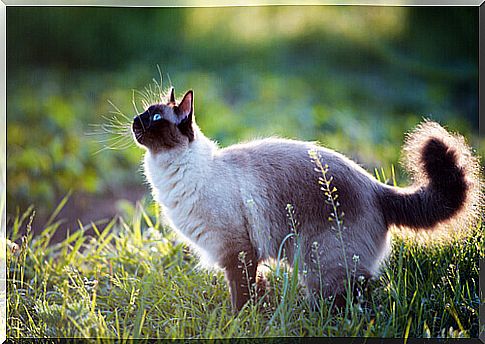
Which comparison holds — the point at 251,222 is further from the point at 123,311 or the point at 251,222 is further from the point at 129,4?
the point at 129,4

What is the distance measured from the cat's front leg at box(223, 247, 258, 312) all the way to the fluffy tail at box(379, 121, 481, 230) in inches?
22.2

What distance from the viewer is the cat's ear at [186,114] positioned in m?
2.74

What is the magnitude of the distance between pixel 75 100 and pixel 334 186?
1228 mm

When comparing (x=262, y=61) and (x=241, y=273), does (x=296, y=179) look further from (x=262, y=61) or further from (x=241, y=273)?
(x=262, y=61)

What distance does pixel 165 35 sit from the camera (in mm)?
3057

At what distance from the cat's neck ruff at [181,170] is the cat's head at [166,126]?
3 centimetres

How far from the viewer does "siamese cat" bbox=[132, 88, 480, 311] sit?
Result: 276 centimetres

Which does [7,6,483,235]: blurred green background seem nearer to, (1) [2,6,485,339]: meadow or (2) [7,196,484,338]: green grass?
(1) [2,6,485,339]: meadow

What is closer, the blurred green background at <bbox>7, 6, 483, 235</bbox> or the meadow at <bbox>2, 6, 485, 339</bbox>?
the meadow at <bbox>2, 6, 485, 339</bbox>

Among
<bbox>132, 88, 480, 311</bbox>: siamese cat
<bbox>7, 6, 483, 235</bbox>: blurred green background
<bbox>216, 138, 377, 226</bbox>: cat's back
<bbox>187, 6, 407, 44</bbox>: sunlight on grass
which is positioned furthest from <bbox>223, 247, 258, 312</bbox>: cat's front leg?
<bbox>187, 6, 407, 44</bbox>: sunlight on grass

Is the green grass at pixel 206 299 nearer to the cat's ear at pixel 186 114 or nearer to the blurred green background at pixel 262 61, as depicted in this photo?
the blurred green background at pixel 262 61

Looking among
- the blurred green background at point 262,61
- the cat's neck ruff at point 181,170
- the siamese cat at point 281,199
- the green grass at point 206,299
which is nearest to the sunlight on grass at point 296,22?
the blurred green background at point 262,61

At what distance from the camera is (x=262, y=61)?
3049 millimetres

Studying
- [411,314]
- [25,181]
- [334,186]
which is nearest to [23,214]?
[25,181]
